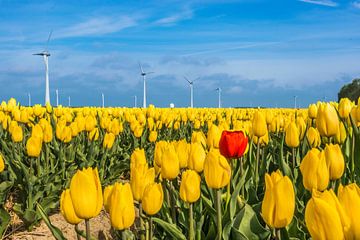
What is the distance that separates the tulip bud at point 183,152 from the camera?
9.09ft

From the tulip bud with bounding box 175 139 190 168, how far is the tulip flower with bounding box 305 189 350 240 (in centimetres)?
157

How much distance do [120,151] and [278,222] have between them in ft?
23.1

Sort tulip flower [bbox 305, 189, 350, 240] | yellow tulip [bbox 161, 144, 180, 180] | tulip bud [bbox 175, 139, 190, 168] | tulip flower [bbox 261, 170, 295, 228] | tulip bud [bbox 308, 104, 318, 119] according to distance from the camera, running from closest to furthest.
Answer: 1. tulip flower [bbox 305, 189, 350, 240]
2. tulip flower [bbox 261, 170, 295, 228]
3. yellow tulip [bbox 161, 144, 180, 180]
4. tulip bud [bbox 175, 139, 190, 168]
5. tulip bud [bbox 308, 104, 318, 119]

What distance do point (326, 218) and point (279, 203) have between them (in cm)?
45

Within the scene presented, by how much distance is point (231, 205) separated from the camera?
2523 mm

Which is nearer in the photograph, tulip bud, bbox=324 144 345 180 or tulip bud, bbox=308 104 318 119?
tulip bud, bbox=324 144 345 180

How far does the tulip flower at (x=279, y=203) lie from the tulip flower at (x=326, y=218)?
372 millimetres

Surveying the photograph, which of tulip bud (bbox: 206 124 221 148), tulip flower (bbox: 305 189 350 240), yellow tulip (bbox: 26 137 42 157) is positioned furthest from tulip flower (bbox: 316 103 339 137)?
yellow tulip (bbox: 26 137 42 157)

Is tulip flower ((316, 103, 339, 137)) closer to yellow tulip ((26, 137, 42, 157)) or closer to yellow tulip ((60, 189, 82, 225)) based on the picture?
yellow tulip ((60, 189, 82, 225))

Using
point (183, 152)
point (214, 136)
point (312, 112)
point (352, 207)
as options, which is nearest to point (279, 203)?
point (352, 207)

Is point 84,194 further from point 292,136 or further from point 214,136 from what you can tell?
point 292,136

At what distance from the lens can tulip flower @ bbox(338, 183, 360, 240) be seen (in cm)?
119

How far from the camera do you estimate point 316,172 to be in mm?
1990

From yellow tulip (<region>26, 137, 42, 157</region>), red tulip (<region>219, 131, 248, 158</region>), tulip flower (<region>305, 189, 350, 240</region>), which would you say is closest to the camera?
tulip flower (<region>305, 189, 350, 240</region>)
